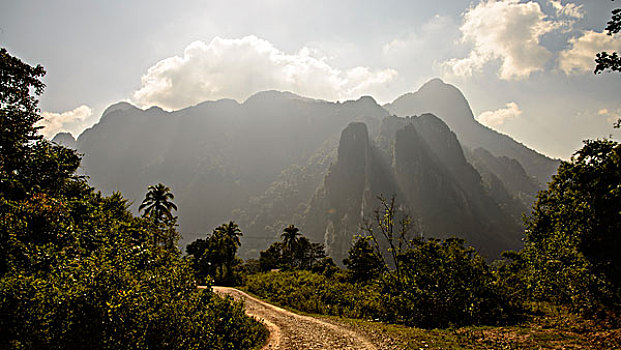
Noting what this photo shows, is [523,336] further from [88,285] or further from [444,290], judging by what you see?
[88,285]

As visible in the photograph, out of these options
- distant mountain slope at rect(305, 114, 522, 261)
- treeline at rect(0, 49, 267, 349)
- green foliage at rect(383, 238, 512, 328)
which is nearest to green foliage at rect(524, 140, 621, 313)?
green foliage at rect(383, 238, 512, 328)

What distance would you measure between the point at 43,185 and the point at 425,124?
643 feet

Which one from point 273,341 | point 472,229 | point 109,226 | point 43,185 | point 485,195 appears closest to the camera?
point 109,226

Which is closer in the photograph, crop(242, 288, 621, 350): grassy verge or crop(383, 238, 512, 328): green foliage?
crop(242, 288, 621, 350): grassy verge

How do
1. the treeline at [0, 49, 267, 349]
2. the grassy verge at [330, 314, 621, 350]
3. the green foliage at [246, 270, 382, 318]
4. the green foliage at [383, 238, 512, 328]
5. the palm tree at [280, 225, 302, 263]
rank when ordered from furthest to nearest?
the palm tree at [280, 225, 302, 263], the green foliage at [246, 270, 382, 318], the green foliage at [383, 238, 512, 328], the grassy verge at [330, 314, 621, 350], the treeline at [0, 49, 267, 349]

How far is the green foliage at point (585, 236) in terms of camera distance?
11688mm

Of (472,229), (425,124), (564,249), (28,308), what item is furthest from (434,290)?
(425,124)

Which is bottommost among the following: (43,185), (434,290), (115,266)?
(434,290)

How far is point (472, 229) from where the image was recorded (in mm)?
139250

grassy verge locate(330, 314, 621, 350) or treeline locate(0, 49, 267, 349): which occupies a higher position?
treeline locate(0, 49, 267, 349)

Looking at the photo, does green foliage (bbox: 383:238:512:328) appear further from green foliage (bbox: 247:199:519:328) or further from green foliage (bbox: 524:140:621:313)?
green foliage (bbox: 524:140:621:313)

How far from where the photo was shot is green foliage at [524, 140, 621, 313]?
1169 cm

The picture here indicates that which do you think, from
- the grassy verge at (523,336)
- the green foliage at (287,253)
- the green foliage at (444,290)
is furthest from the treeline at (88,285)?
the green foliage at (287,253)

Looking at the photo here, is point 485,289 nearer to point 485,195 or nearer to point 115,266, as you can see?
point 115,266
